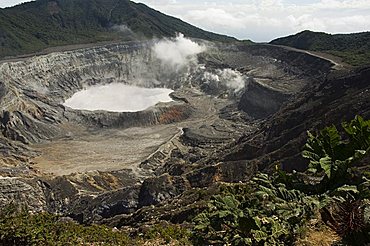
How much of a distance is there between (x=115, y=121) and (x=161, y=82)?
40.0m

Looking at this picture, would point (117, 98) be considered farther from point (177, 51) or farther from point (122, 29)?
point (122, 29)

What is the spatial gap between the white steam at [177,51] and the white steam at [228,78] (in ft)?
41.3

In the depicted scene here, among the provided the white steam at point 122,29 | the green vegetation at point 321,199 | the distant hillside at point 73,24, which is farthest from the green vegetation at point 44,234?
the white steam at point 122,29

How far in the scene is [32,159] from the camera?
225 ft

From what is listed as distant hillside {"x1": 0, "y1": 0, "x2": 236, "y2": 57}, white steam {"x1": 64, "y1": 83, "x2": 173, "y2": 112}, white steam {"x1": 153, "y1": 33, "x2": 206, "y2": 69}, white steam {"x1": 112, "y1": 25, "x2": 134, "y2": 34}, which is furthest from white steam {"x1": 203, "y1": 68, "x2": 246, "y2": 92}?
white steam {"x1": 112, "y1": 25, "x2": 134, "y2": 34}

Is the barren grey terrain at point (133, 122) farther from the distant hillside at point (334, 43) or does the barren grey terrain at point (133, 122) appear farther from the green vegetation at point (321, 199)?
the green vegetation at point (321, 199)

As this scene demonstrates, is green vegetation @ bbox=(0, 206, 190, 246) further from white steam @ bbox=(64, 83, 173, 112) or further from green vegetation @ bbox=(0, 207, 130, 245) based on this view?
white steam @ bbox=(64, 83, 173, 112)

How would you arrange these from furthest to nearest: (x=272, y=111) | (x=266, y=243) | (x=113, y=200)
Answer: (x=272, y=111) < (x=113, y=200) < (x=266, y=243)

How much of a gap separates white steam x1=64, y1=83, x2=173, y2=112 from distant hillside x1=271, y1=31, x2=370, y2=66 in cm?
3822

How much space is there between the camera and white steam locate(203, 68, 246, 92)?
110875mm

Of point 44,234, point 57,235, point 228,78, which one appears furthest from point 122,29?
point 44,234

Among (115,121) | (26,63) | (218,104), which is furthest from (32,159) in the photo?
(218,104)

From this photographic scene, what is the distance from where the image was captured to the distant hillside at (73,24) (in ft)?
483

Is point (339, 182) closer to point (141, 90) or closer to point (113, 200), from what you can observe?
point (113, 200)
